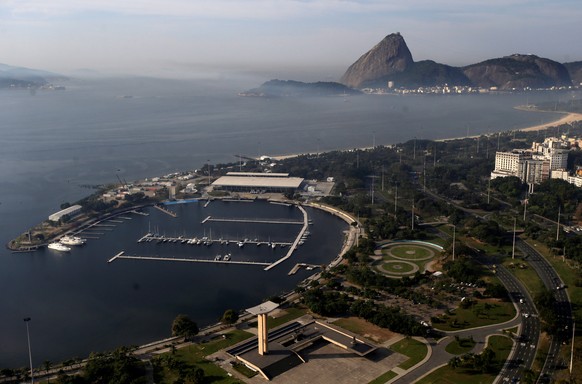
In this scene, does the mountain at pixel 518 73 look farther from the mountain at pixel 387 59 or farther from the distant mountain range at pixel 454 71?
the mountain at pixel 387 59

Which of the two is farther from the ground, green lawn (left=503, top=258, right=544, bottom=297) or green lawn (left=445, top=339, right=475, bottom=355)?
green lawn (left=503, top=258, right=544, bottom=297)

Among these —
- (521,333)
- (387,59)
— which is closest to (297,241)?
(521,333)

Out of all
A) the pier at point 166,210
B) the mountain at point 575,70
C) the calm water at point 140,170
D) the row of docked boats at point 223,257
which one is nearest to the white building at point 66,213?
the calm water at point 140,170

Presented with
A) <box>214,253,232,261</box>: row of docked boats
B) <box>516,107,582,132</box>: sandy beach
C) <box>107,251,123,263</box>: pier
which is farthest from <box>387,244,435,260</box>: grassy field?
<box>516,107,582,132</box>: sandy beach

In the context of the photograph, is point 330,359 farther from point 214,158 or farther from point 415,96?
point 415,96

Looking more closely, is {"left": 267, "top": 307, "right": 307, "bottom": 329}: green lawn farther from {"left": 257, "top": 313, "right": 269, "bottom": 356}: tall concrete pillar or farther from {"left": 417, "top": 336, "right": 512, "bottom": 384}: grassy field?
{"left": 417, "top": 336, "right": 512, "bottom": 384}: grassy field

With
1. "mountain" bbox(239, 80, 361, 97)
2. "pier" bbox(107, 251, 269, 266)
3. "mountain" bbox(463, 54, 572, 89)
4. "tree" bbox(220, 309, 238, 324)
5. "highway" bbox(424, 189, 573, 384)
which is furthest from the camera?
"mountain" bbox(239, 80, 361, 97)

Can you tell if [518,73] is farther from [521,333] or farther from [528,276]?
[521,333]
